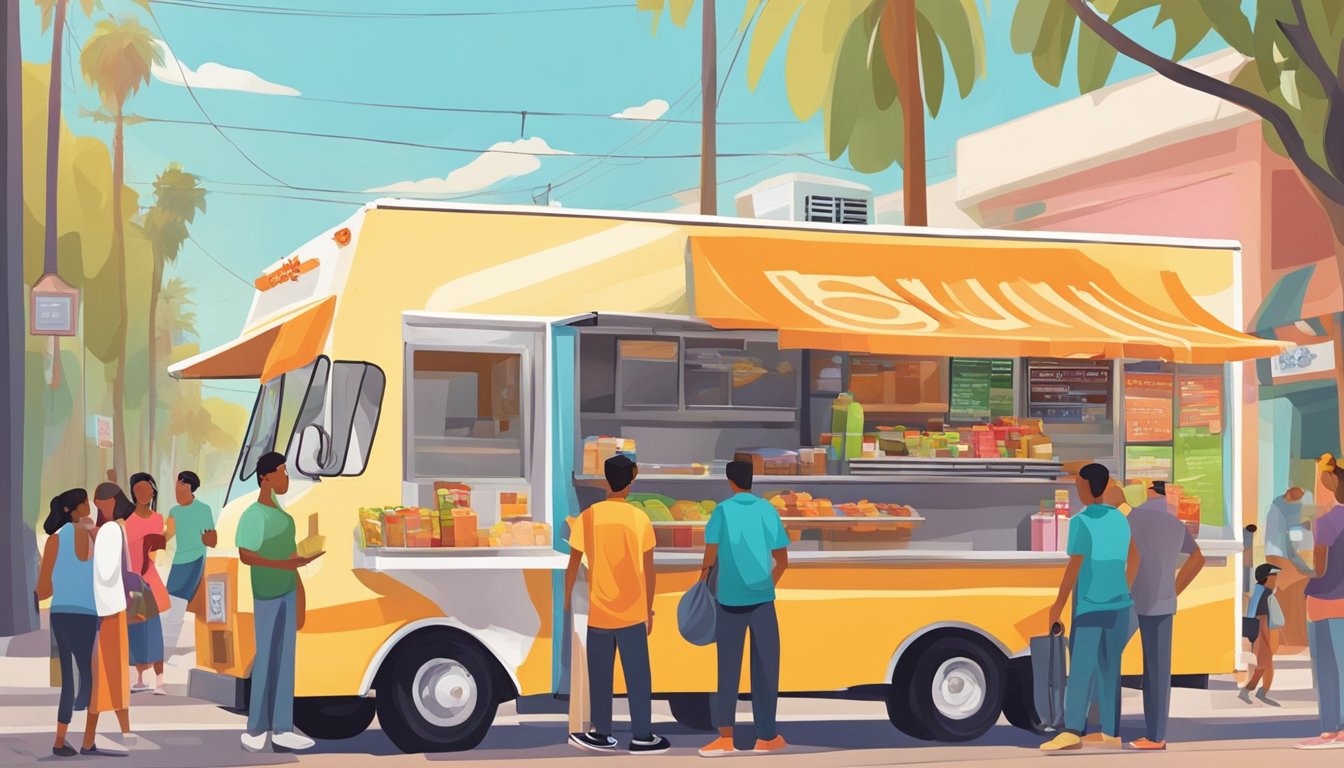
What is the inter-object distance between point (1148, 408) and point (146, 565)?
7.67 metres

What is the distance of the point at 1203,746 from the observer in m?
12.4

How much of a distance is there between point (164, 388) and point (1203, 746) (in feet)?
314

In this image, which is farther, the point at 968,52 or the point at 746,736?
the point at 968,52

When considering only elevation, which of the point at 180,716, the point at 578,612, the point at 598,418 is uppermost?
the point at 598,418

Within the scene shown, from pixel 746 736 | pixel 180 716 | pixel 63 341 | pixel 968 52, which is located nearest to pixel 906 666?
pixel 746 736

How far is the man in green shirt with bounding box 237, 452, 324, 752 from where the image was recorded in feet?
36.2

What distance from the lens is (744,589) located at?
37.3 ft

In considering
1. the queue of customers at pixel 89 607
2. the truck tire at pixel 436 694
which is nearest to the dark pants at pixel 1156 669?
the truck tire at pixel 436 694

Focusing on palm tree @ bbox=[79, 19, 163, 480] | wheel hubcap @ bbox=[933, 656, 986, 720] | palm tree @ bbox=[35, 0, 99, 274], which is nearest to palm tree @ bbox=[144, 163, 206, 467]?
palm tree @ bbox=[79, 19, 163, 480]

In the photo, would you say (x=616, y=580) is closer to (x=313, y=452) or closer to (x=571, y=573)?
(x=571, y=573)

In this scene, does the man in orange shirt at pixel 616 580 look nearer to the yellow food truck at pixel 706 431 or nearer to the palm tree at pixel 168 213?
the yellow food truck at pixel 706 431

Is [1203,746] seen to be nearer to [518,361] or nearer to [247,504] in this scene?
[518,361]

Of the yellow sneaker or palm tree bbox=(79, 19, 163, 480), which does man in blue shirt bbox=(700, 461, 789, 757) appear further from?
palm tree bbox=(79, 19, 163, 480)

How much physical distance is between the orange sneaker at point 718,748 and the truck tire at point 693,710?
913 millimetres
